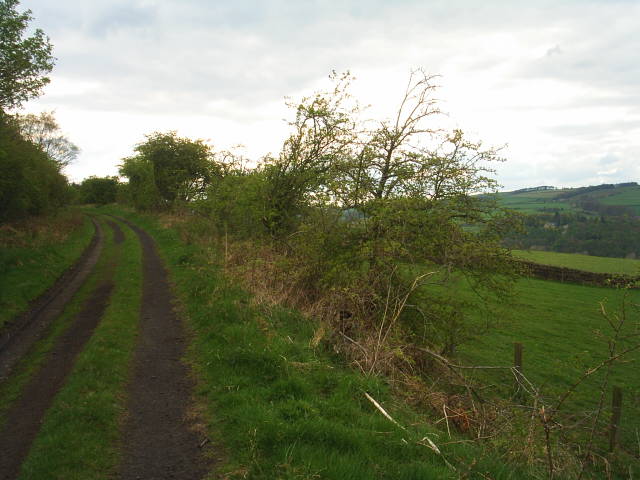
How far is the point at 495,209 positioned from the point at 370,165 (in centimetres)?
410

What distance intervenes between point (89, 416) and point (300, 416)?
3107 mm

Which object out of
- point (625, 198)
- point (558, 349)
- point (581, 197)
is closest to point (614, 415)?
point (558, 349)

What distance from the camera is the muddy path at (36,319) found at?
9.44 meters

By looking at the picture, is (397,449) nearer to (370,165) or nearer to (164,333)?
(164,333)

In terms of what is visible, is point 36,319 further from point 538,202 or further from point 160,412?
point 538,202

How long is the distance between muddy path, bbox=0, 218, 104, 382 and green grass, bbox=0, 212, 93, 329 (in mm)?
Answer: 282

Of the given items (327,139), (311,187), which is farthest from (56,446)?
(327,139)

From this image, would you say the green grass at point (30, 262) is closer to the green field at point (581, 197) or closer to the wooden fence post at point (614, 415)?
the wooden fence post at point (614, 415)

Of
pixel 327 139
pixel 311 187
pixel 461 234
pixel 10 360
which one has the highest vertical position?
pixel 327 139

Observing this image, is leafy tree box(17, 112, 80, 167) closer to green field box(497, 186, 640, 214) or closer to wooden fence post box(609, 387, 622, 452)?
wooden fence post box(609, 387, 622, 452)

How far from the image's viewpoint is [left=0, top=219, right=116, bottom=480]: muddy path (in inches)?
210

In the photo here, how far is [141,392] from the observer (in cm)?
700

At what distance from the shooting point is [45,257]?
19.3m

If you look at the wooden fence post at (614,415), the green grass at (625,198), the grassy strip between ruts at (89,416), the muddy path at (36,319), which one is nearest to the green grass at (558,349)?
the wooden fence post at (614,415)
